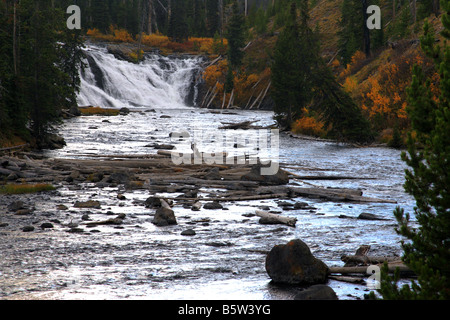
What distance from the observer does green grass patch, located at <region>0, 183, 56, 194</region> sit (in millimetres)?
17453


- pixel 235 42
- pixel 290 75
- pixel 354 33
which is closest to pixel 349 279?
pixel 290 75

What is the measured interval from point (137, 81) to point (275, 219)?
2777 inches

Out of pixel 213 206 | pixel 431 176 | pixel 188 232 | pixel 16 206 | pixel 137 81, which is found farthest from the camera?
pixel 137 81

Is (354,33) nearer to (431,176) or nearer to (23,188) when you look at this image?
(23,188)

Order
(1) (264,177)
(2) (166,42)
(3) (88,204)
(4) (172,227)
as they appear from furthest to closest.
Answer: (2) (166,42)
(1) (264,177)
(3) (88,204)
(4) (172,227)

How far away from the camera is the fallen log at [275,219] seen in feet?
44.3

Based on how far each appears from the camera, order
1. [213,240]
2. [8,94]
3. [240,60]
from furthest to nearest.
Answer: [240,60]
[8,94]
[213,240]

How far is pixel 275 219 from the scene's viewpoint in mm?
13953

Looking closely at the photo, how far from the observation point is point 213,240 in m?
12.1

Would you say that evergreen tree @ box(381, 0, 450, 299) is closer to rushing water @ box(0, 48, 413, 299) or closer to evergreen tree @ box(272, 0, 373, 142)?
rushing water @ box(0, 48, 413, 299)

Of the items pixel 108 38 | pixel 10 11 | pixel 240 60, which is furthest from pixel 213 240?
pixel 108 38

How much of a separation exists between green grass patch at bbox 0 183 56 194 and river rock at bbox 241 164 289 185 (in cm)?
710
